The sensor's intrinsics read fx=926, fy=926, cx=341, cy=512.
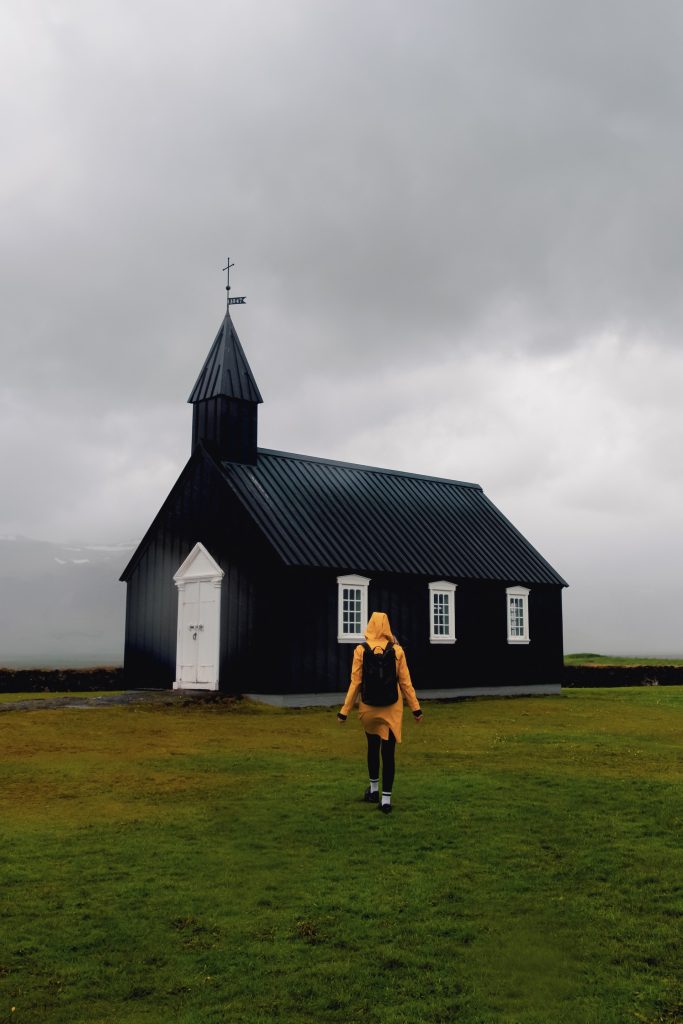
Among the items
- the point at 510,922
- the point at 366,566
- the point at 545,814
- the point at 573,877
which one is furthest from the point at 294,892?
the point at 366,566

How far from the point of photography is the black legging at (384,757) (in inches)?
439

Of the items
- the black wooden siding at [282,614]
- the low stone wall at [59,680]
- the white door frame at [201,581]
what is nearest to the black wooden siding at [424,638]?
the black wooden siding at [282,614]

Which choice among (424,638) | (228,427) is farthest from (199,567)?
(424,638)

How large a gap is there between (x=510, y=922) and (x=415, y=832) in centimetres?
275

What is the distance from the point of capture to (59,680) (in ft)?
104

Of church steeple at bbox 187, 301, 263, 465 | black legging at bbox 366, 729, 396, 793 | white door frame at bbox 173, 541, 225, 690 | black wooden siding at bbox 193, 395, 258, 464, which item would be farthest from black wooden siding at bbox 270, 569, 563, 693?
black legging at bbox 366, 729, 396, 793

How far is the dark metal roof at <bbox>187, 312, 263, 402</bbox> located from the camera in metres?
28.3

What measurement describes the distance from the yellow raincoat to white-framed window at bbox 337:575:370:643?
14.5 meters

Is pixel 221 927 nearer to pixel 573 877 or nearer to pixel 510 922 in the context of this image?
pixel 510 922

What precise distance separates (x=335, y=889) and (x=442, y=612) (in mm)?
21861

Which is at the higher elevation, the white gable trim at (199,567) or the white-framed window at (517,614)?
the white gable trim at (199,567)

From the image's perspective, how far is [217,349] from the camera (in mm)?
29391

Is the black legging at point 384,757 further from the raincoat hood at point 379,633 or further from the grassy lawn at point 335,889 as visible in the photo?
the raincoat hood at point 379,633

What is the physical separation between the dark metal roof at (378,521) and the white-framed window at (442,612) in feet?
1.39
